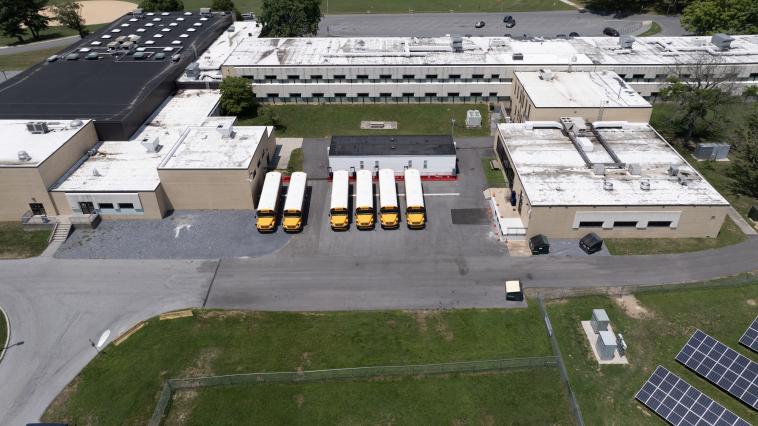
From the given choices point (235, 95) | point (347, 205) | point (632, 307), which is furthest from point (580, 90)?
point (235, 95)

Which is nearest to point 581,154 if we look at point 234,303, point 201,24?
point 234,303

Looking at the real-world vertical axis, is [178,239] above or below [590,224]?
below

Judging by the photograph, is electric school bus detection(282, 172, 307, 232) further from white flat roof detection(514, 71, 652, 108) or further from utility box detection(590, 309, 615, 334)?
white flat roof detection(514, 71, 652, 108)

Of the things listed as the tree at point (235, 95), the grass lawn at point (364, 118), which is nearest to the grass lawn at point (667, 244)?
the grass lawn at point (364, 118)

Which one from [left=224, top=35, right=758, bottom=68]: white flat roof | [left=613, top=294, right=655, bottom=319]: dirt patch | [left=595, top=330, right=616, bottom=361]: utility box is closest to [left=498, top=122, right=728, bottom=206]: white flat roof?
[left=613, top=294, right=655, bottom=319]: dirt patch

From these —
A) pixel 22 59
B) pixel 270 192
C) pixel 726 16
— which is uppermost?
pixel 726 16

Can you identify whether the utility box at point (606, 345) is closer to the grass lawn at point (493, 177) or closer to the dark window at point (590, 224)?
the dark window at point (590, 224)

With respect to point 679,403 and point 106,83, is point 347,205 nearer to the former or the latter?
point 679,403
